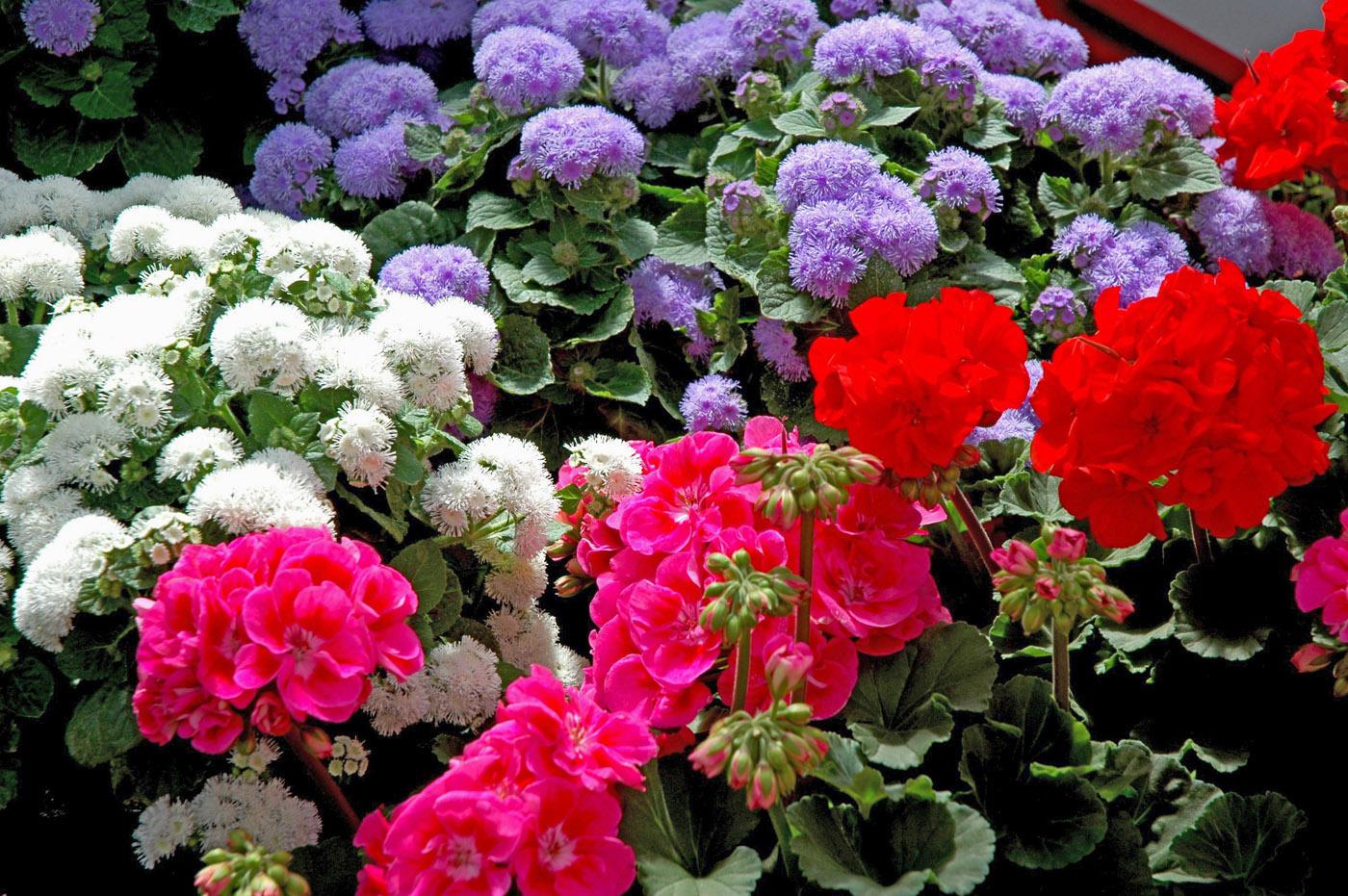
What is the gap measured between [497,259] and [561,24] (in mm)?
599

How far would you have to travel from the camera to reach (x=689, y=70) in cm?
Answer: 254

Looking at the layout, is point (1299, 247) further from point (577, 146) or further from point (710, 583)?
point (710, 583)

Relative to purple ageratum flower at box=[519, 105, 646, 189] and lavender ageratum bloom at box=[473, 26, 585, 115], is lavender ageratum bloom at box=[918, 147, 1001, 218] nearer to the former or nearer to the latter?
purple ageratum flower at box=[519, 105, 646, 189]

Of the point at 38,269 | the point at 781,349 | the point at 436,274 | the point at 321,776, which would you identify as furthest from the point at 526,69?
the point at 321,776

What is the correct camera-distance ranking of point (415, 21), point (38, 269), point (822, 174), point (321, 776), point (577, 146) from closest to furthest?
point (321, 776)
point (38, 269)
point (822, 174)
point (577, 146)
point (415, 21)

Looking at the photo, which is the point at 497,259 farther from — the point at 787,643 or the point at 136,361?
the point at 787,643

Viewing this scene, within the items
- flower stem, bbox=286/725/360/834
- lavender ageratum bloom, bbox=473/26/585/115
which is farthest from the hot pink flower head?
lavender ageratum bloom, bbox=473/26/585/115

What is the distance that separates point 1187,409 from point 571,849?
784 millimetres

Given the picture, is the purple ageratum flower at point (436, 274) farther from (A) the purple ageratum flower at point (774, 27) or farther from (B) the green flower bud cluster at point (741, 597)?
(B) the green flower bud cluster at point (741, 597)

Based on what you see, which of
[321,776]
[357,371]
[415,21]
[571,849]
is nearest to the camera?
[571,849]

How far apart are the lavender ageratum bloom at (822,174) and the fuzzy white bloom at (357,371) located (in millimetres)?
874

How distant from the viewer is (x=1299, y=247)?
2.38m

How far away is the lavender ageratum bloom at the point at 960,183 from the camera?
220 centimetres

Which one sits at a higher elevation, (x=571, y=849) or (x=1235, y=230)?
(x=1235, y=230)
